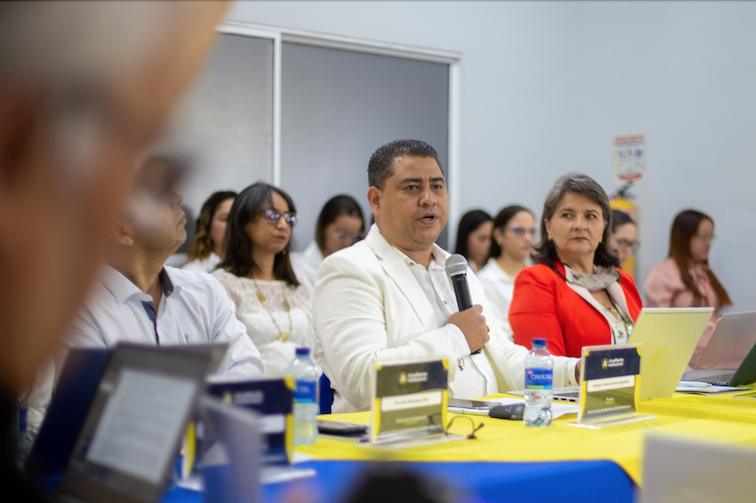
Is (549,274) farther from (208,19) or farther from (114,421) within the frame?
(208,19)

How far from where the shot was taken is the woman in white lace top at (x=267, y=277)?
3.18 meters

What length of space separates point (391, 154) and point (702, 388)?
1.33 m

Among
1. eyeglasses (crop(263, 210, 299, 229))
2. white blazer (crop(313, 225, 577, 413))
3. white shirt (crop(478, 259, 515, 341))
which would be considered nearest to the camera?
white blazer (crop(313, 225, 577, 413))

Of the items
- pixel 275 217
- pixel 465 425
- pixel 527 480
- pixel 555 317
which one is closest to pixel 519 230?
pixel 275 217

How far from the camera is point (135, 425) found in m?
0.79

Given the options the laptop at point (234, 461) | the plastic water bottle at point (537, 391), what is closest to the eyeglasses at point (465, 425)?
the plastic water bottle at point (537, 391)

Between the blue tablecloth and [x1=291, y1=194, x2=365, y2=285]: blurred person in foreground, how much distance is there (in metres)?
3.13

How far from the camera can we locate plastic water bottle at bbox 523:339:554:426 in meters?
1.54

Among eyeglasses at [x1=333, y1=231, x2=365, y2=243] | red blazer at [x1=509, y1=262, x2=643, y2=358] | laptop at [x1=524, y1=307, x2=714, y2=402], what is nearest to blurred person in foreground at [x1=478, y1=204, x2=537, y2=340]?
eyeglasses at [x1=333, y1=231, x2=365, y2=243]

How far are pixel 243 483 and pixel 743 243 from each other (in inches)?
201

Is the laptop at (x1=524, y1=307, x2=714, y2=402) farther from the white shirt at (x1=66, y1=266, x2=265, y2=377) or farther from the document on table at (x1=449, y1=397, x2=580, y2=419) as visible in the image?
the white shirt at (x1=66, y1=266, x2=265, y2=377)

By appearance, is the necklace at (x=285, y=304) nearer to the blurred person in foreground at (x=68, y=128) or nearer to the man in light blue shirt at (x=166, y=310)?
the man in light blue shirt at (x=166, y=310)

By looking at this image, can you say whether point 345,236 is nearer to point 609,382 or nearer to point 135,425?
point 609,382

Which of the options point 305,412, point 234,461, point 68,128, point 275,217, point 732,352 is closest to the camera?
point 68,128
